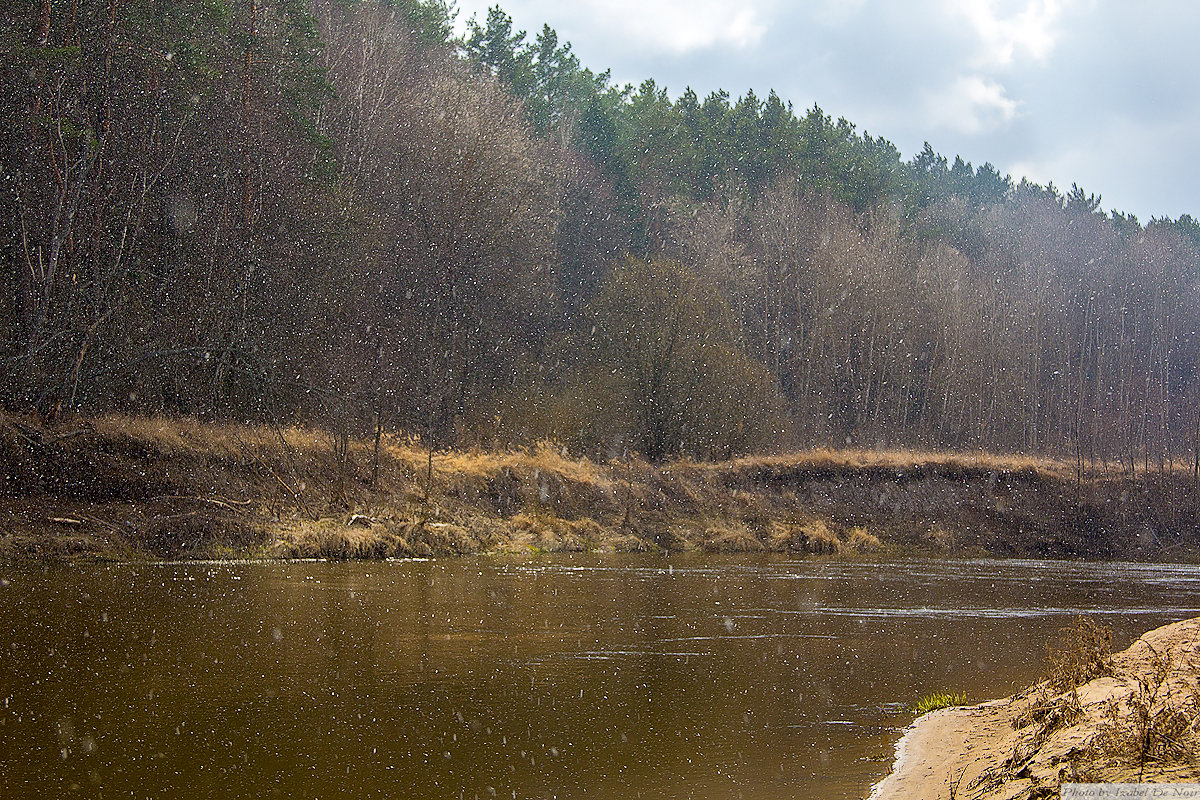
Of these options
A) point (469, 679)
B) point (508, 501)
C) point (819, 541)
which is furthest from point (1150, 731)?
point (819, 541)

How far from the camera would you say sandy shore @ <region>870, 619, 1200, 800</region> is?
6.69 m

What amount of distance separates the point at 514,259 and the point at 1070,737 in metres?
47.8

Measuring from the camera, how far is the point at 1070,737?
303 inches

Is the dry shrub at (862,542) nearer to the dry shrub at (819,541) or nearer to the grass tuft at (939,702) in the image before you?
the dry shrub at (819,541)

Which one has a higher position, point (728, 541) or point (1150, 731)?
point (1150, 731)

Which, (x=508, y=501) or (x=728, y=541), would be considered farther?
(x=728, y=541)

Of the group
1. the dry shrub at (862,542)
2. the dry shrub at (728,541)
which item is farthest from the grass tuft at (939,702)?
the dry shrub at (862,542)

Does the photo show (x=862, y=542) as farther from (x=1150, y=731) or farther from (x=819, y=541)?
(x=1150, y=731)

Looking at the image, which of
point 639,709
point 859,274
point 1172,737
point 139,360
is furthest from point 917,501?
point 1172,737

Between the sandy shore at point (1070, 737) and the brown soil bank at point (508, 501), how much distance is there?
19.5m

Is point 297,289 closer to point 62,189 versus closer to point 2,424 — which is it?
point 62,189

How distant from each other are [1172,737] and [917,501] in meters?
40.1

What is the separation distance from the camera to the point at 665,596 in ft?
75.9

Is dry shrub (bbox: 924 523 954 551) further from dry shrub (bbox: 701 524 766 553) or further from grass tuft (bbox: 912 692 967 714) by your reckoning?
grass tuft (bbox: 912 692 967 714)
